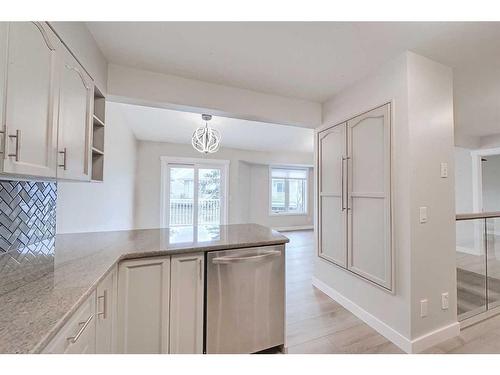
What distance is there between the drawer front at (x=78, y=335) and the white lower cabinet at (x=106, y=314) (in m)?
0.07

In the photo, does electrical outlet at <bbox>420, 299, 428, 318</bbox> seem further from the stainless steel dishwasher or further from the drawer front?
the drawer front

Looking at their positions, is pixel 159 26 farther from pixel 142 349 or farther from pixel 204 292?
pixel 142 349

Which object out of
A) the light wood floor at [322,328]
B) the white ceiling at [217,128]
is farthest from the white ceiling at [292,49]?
the light wood floor at [322,328]

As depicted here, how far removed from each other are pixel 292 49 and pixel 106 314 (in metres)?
2.19

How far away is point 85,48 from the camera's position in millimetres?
1570

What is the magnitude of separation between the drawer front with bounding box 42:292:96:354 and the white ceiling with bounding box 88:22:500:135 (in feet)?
5.78

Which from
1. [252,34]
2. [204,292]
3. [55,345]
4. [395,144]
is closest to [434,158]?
[395,144]

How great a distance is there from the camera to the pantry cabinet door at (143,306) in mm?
1350

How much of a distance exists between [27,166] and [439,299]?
9.39 feet

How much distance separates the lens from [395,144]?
1.87m

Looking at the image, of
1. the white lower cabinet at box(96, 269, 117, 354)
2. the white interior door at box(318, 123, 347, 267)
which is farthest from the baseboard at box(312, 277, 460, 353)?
the white lower cabinet at box(96, 269, 117, 354)

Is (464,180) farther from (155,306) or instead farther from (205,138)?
(155,306)

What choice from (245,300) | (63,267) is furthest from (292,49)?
(63,267)

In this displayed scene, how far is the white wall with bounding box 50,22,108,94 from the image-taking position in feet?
4.27
